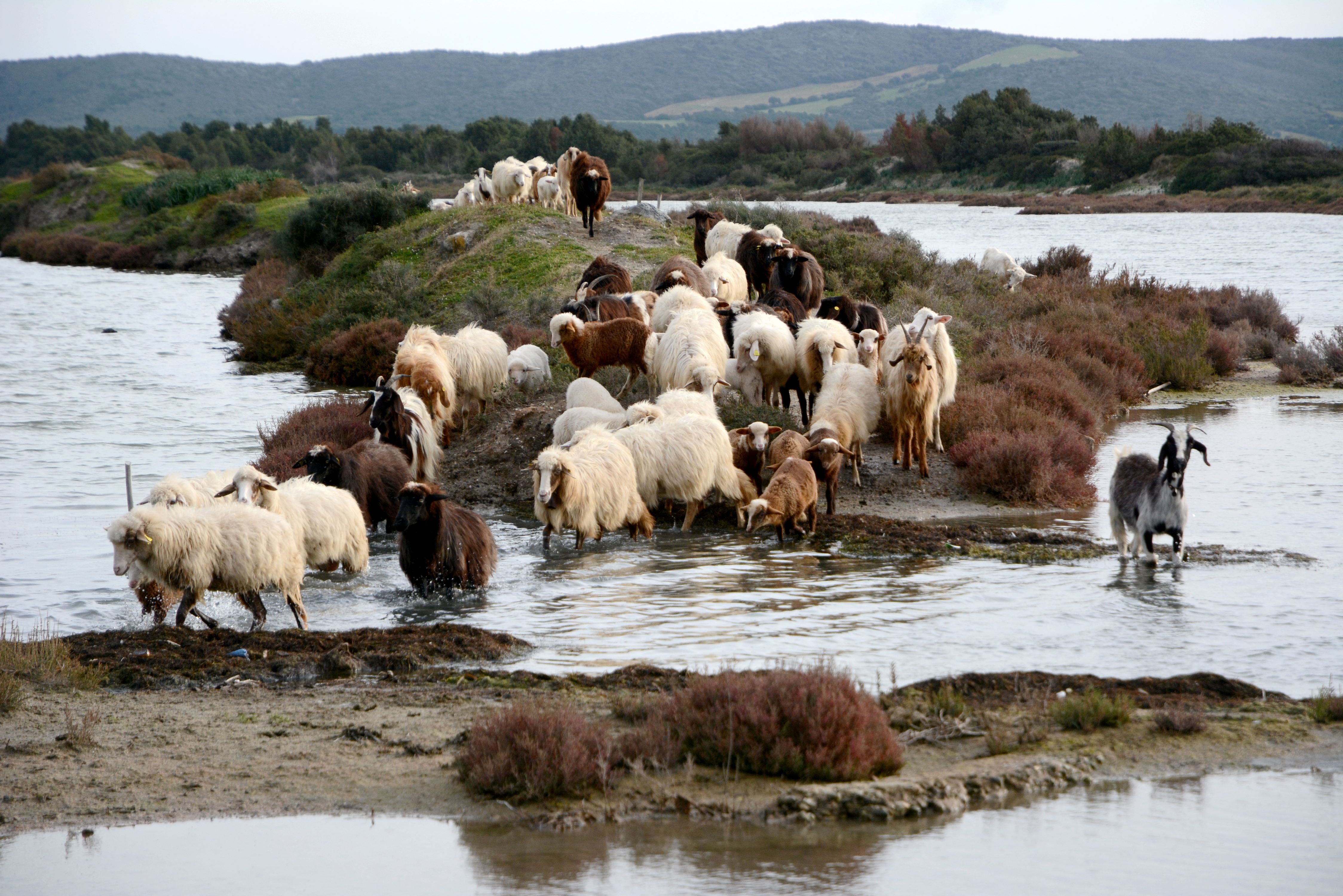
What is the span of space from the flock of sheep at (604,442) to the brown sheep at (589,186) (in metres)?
6.53

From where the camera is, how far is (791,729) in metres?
5.61

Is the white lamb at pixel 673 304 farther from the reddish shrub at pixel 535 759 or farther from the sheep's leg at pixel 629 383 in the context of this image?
the reddish shrub at pixel 535 759

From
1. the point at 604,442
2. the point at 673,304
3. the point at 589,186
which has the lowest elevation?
the point at 604,442

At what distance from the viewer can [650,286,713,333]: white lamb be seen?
563 inches

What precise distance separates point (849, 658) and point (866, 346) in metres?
6.29

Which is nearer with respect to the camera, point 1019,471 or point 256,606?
point 256,606

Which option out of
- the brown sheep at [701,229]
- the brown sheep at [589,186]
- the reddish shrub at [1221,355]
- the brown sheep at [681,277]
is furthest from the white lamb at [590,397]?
the reddish shrub at [1221,355]

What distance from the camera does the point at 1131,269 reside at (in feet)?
107

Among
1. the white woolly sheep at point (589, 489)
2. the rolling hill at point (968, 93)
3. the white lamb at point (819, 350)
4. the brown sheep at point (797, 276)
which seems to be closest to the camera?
the white woolly sheep at point (589, 489)

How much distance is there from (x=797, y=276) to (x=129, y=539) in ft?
34.5

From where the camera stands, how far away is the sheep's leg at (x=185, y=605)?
8023mm

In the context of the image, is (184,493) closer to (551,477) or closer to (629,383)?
(551,477)

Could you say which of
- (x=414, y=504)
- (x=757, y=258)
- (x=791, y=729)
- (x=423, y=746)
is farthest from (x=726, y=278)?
(x=791, y=729)

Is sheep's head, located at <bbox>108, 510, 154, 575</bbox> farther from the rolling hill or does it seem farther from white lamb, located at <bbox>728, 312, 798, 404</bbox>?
the rolling hill
